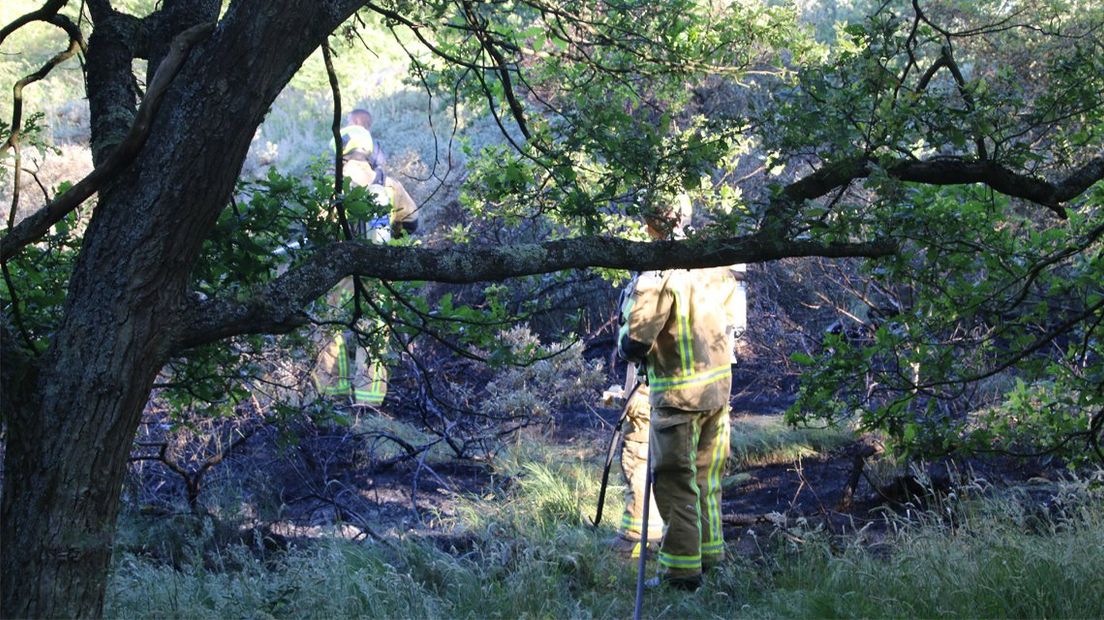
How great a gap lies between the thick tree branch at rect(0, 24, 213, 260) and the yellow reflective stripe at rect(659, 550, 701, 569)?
3.87m

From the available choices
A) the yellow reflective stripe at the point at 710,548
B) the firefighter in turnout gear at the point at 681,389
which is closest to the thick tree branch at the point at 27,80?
the firefighter in turnout gear at the point at 681,389

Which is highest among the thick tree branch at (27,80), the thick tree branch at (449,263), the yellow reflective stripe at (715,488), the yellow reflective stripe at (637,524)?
the thick tree branch at (27,80)

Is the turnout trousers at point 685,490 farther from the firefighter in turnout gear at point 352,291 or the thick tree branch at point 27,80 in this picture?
the thick tree branch at point 27,80

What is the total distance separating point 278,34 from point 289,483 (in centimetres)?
582

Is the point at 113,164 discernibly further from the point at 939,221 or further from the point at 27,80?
the point at 939,221

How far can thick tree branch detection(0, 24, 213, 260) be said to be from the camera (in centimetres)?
286

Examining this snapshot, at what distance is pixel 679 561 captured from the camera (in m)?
5.79

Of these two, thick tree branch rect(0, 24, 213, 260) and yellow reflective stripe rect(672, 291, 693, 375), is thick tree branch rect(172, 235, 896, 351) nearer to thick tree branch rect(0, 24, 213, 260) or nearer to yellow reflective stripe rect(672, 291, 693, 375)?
thick tree branch rect(0, 24, 213, 260)

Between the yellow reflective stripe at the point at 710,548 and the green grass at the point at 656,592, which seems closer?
the green grass at the point at 656,592

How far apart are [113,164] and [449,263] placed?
0.99 metres

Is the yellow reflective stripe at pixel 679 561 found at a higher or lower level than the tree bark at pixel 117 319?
lower

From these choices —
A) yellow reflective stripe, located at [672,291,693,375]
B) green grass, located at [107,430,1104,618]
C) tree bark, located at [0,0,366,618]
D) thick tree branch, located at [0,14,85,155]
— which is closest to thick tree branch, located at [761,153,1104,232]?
tree bark, located at [0,0,366,618]

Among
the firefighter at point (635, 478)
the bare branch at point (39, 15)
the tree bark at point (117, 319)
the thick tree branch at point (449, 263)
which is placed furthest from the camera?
the firefighter at point (635, 478)

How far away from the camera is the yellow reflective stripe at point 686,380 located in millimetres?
5930
